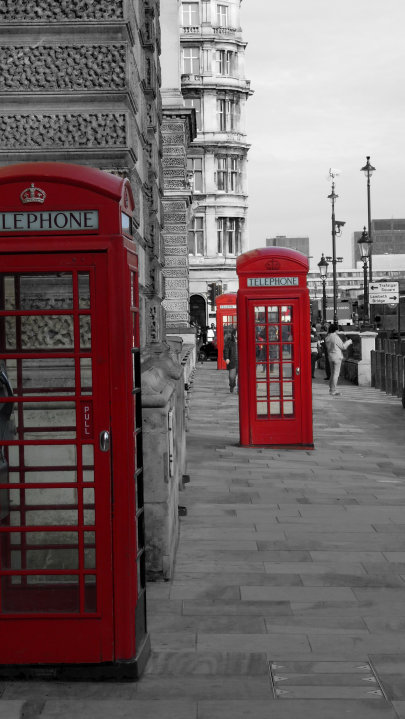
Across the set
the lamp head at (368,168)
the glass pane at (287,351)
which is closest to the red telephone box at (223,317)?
the lamp head at (368,168)

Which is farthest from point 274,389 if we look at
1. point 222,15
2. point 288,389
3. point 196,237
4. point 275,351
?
point 222,15

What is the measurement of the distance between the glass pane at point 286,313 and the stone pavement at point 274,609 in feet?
6.93

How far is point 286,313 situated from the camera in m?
13.7

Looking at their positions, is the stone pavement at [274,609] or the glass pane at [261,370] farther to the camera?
the glass pane at [261,370]

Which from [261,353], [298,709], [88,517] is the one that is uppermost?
[261,353]

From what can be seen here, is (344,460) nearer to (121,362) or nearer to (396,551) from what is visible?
(396,551)

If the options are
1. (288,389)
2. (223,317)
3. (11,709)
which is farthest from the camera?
(223,317)

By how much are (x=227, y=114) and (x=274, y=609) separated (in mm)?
69721

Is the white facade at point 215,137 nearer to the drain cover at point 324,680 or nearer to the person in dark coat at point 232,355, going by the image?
the person in dark coat at point 232,355

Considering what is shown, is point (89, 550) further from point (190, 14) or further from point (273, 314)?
point (190, 14)

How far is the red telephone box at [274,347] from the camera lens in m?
13.6

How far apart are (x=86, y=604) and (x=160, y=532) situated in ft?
6.85

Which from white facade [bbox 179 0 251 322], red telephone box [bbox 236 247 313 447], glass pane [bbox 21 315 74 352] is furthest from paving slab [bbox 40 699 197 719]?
white facade [bbox 179 0 251 322]

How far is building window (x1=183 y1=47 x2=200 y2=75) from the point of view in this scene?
7162 cm
